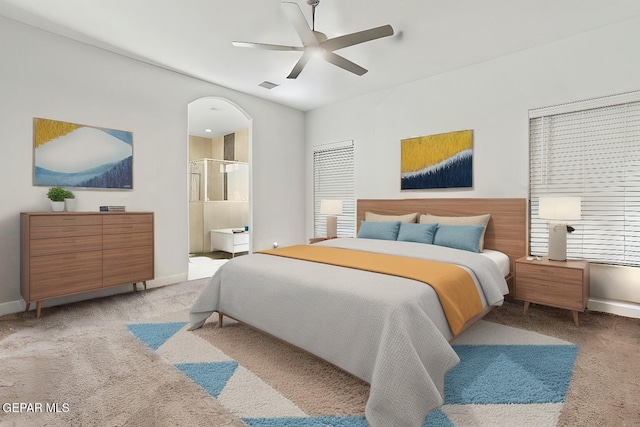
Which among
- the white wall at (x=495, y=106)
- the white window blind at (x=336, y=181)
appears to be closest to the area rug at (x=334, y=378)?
the white wall at (x=495, y=106)

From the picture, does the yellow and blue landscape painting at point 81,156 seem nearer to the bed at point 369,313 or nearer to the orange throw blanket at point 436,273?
the bed at point 369,313

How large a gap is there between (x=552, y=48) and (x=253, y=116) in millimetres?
4032

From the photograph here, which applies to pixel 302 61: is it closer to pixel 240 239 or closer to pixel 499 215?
pixel 499 215

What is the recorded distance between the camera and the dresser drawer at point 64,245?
297cm

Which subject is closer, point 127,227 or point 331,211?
point 127,227

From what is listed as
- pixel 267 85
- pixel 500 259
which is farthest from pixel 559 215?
pixel 267 85

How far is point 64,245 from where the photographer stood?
314cm

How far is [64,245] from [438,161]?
434 cm

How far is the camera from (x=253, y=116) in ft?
17.5

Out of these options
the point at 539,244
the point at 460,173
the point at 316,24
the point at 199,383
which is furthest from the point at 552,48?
the point at 199,383

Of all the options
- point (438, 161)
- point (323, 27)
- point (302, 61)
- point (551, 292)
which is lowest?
point (551, 292)

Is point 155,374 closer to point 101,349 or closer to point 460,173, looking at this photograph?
point 101,349

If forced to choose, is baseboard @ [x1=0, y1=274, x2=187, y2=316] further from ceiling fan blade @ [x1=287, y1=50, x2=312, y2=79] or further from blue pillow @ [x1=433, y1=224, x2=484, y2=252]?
blue pillow @ [x1=433, y1=224, x2=484, y2=252]

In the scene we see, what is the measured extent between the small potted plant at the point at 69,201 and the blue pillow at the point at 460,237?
389cm
